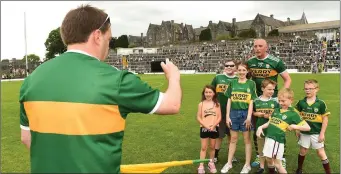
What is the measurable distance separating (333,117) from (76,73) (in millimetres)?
13493

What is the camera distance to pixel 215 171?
7156 millimetres

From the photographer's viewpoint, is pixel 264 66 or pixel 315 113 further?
pixel 264 66

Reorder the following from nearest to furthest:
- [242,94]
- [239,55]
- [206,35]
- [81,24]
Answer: [81,24], [242,94], [239,55], [206,35]

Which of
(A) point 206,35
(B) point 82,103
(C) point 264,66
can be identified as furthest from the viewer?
(A) point 206,35

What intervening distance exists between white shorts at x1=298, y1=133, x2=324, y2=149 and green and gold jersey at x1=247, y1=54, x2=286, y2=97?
1.19 meters

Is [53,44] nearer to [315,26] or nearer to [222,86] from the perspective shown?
[315,26]

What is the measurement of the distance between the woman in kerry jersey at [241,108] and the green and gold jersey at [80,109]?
4.97m

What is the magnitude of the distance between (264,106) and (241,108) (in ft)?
1.61

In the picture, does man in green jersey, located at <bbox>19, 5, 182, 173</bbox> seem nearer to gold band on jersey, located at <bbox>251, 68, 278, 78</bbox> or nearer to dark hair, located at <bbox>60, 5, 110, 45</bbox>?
dark hair, located at <bbox>60, 5, 110, 45</bbox>

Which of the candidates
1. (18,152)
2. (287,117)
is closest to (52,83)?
(287,117)

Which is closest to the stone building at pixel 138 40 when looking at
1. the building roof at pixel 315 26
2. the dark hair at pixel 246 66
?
the building roof at pixel 315 26

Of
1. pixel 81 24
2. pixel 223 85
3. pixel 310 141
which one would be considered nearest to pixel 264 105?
pixel 310 141

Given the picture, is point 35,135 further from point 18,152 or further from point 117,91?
point 18,152

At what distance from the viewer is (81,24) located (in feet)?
8.45
